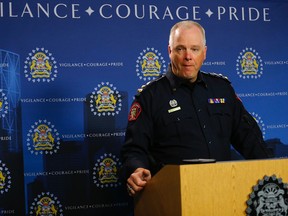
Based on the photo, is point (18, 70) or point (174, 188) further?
point (18, 70)

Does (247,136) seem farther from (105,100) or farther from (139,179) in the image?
(105,100)

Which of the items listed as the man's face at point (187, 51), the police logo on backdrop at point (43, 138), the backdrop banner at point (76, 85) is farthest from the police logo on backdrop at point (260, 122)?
the police logo on backdrop at point (43, 138)

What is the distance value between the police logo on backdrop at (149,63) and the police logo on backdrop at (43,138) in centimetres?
73

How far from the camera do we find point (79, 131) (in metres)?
3.35

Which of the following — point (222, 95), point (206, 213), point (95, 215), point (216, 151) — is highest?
point (222, 95)

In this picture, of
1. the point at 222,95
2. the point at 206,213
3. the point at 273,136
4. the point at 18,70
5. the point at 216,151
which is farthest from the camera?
the point at 273,136

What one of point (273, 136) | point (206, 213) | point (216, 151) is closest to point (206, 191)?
point (206, 213)

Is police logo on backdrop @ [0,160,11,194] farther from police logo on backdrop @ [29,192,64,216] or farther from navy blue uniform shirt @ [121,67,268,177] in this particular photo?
navy blue uniform shirt @ [121,67,268,177]

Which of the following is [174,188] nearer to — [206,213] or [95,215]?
[206,213]

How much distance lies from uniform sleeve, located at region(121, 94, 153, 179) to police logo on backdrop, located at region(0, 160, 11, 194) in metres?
1.00

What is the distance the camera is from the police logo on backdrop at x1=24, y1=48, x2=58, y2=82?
3.28m

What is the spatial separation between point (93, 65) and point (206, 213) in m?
1.84

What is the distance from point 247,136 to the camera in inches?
109

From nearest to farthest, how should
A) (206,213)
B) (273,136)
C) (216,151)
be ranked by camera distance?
(206,213) → (216,151) → (273,136)
